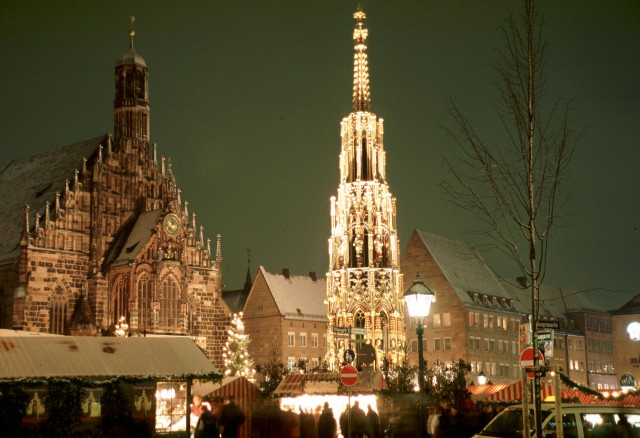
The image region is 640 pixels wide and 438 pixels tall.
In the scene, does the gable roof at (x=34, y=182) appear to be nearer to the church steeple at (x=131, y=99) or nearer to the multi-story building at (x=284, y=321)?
the church steeple at (x=131, y=99)

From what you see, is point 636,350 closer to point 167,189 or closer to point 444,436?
point 167,189

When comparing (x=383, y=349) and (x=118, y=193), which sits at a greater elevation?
(x=118, y=193)

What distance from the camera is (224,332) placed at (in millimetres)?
62594

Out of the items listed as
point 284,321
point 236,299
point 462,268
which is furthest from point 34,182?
point 462,268

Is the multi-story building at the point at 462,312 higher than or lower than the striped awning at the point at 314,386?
higher

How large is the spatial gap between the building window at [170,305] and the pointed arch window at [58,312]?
A: 5.84 meters

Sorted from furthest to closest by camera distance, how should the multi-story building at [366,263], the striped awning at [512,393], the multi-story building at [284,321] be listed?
the multi-story building at [284,321] → the multi-story building at [366,263] → the striped awning at [512,393]

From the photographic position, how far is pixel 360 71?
55656 millimetres

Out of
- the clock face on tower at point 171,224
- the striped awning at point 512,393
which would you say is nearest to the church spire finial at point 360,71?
the clock face on tower at point 171,224

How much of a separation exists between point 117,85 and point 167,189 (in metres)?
7.94

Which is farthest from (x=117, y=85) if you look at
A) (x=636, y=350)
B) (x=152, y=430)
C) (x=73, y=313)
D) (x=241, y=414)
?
(x=636, y=350)

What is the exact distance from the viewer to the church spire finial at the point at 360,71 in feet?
179

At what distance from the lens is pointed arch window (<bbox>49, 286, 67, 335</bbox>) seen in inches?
2184

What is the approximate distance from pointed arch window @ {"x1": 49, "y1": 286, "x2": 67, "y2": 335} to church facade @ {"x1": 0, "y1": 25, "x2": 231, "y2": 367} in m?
0.06
